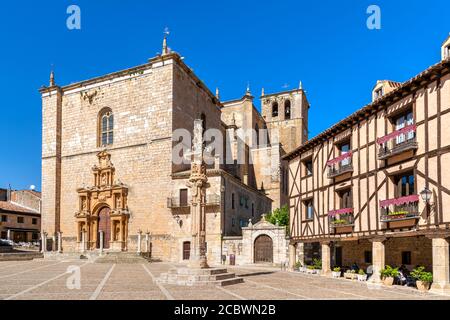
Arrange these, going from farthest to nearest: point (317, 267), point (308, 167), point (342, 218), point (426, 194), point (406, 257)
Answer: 1. point (308, 167)
2. point (317, 267)
3. point (406, 257)
4. point (342, 218)
5. point (426, 194)

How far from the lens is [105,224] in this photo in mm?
38188

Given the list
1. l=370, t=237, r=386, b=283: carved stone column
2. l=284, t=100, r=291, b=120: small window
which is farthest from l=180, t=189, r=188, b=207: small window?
l=284, t=100, r=291, b=120: small window

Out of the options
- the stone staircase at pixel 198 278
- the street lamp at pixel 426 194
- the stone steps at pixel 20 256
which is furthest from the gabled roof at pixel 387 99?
the stone steps at pixel 20 256

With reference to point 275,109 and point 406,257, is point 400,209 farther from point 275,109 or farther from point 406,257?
point 275,109

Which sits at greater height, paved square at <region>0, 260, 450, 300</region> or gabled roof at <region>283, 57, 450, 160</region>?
gabled roof at <region>283, 57, 450, 160</region>

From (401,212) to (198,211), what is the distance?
27.6 feet

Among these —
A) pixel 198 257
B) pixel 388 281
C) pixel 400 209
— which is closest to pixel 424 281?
pixel 388 281

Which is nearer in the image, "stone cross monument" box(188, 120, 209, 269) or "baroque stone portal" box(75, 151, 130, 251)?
"stone cross monument" box(188, 120, 209, 269)

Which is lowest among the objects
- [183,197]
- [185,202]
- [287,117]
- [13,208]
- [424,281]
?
[424,281]

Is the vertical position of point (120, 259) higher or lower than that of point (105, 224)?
lower

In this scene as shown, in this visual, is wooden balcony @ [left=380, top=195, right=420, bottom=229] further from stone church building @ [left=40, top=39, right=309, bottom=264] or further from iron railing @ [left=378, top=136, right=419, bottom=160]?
stone church building @ [left=40, top=39, right=309, bottom=264]

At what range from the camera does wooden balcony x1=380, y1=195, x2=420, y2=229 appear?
16.6 m

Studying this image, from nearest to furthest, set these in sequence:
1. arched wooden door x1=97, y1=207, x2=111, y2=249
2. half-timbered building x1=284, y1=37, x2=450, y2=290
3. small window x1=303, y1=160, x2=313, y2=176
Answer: half-timbered building x1=284, y1=37, x2=450, y2=290
small window x1=303, y1=160, x2=313, y2=176
arched wooden door x1=97, y1=207, x2=111, y2=249
